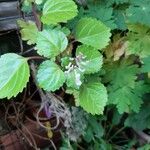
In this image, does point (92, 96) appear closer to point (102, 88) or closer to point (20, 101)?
point (102, 88)

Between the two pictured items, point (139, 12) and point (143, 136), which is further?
point (143, 136)

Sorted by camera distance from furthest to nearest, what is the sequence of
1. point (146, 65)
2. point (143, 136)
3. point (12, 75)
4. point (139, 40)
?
point (143, 136)
point (139, 40)
point (146, 65)
point (12, 75)

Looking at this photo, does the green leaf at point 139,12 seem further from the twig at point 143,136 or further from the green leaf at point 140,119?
the twig at point 143,136

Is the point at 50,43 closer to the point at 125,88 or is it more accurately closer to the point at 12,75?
the point at 12,75

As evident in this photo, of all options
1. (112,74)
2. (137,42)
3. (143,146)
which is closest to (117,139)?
(143,146)

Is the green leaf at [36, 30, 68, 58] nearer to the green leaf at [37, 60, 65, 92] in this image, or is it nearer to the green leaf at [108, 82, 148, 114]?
the green leaf at [37, 60, 65, 92]

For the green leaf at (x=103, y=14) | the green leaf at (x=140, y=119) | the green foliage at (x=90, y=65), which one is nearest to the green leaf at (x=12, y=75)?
the green foliage at (x=90, y=65)

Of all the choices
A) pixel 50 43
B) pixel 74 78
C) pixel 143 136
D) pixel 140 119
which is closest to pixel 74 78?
pixel 74 78
